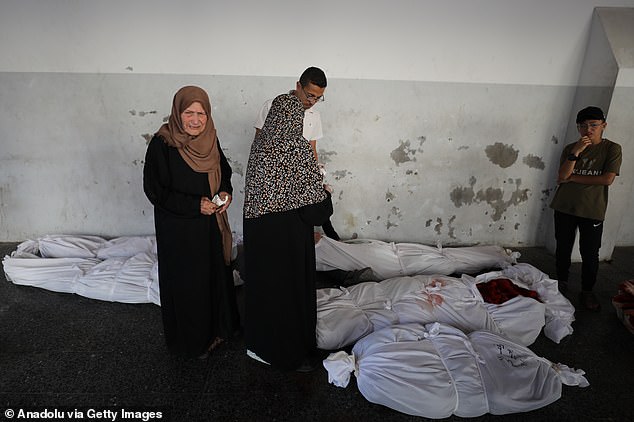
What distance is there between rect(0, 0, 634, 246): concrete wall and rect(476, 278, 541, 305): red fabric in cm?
122

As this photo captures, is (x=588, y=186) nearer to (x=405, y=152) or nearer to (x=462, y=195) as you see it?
(x=462, y=195)

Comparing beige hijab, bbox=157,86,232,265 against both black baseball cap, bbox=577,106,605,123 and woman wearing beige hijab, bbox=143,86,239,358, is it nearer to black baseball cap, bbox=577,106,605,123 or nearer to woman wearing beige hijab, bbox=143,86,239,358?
woman wearing beige hijab, bbox=143,86,239,358

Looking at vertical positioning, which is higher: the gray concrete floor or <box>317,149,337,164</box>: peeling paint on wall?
<box>317,149,337,164</box>: peeling paint on wall

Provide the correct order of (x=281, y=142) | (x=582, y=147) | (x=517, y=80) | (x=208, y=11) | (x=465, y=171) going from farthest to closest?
(x=465, y=171) < (x=517, y=80) < (x=208, y=11) < (x=582, y=147) < (x=281, y=142)

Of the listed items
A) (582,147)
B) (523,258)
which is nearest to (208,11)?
(582,147)

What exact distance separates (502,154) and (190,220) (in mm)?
2922

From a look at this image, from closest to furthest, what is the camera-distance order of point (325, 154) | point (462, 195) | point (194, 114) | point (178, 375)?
1. point (194, 114)
2. point (178, 375)
3. point (325, 154)
4. point (462, 195)

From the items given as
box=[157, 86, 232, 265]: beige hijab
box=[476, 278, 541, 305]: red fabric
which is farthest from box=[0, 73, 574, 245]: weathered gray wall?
box=[157, 86, 232, 265]: beige hijab

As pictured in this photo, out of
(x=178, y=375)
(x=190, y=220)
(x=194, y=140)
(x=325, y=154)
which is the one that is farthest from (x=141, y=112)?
(x=178, y=375)

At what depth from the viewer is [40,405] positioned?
174cm

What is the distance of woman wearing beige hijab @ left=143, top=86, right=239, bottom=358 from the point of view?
1793 millimetres

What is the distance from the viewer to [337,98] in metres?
3.27

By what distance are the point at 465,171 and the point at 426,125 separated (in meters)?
0.59

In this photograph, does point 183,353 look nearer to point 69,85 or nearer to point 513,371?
point 513,371
